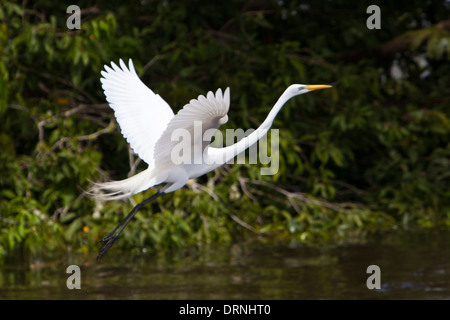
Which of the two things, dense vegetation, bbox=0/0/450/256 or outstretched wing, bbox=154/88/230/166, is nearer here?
outstretched wing, bbox=154/88/230/166

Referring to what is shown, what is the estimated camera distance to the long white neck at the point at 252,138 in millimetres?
3455

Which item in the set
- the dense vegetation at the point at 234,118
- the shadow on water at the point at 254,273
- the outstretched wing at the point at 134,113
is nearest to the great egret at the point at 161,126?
the outstretched wing at the point at 134,113

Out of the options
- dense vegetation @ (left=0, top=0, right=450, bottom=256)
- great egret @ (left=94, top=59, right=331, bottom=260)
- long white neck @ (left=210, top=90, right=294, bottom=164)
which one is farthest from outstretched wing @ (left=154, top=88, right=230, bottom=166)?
dense vegetation @ (left=0, top=0, right=450, bottom=256)

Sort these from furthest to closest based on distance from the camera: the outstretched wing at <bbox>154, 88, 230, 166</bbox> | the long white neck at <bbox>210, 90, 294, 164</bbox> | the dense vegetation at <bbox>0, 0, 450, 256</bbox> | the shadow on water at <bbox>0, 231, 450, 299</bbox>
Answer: the dense vegetation at <bbox>0, 0, 450, 256</bbox> < the shadow on water at <bbox>0, 231, 450, 299</bbox> < the long white neck at <bbox>210, 90, 294, 164</bbox> < the outstretched wing at <bbox>154, 88, 230, 166</bbox>

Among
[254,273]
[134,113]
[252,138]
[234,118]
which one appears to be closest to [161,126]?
[134,113]

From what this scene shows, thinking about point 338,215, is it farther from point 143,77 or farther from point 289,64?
point 143,77

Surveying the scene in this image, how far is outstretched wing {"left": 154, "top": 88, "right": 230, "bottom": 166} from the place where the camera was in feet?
10.2

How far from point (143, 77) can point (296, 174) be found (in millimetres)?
1415

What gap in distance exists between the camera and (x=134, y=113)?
13.0ft

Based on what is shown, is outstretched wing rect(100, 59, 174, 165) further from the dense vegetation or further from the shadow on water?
the dense vegetation

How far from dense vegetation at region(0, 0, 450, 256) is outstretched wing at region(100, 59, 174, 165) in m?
1.61

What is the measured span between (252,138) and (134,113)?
0.70m

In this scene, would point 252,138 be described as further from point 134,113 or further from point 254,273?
point 254,273

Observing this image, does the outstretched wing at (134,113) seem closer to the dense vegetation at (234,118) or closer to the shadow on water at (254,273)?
the shadow on water at (254,273)
